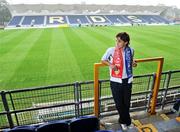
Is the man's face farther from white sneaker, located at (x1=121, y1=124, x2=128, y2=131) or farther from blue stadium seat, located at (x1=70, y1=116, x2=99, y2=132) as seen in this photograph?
white sneaker, located at (x1=121, y1=124, x2=128, y2=131)

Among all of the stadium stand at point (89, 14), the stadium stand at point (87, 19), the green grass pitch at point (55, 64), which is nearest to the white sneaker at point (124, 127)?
the green grass pitch at point (55, 64)

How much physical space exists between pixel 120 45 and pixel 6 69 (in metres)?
8.87

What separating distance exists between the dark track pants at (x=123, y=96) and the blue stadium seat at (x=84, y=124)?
2.08 ft

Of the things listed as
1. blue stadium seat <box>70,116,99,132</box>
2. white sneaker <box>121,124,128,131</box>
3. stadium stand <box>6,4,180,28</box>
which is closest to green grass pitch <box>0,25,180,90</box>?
white sneaker <box>121,124,128,131</box>

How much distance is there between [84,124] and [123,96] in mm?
872

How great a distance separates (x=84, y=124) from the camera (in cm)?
281

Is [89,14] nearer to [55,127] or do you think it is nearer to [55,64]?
[55,64]

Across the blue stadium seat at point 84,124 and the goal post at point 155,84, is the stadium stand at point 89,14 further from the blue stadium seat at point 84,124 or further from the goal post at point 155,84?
the blue stadium seat at point 84,124

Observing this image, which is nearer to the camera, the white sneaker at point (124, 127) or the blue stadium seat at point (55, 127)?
the blue stadium seat at point (55, 127)

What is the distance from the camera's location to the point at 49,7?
1946 inches

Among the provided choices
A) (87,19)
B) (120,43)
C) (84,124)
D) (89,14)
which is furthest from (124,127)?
(89,14)

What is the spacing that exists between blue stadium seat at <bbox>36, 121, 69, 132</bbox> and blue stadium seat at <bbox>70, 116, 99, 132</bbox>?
0.08 m

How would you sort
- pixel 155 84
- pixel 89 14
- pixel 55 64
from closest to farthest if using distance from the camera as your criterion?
1. pixel 155 84
2. pixel 55 64
3. pixel 89 14

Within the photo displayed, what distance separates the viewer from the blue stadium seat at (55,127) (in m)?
2.65
